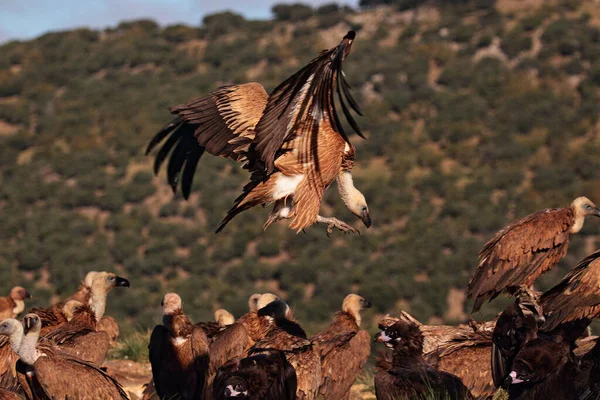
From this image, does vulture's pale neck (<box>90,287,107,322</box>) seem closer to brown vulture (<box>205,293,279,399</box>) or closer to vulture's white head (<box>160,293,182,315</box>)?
vulture's white head (<box>160,293,182,315</box>)

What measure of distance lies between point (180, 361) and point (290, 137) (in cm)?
201

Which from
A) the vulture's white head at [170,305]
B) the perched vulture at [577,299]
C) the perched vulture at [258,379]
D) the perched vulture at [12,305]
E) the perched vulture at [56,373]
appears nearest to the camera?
the perched vulture at [258,379]

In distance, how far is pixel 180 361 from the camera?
7.38m

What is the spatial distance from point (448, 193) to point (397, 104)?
6.41 metres

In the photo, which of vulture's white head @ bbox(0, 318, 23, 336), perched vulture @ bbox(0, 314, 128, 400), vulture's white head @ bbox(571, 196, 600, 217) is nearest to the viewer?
perched vulture @ bbox(0, 314, 128, 400)

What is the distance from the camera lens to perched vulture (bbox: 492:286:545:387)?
237 inches

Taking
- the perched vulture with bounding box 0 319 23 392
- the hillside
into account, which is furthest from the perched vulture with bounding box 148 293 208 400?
the hillside

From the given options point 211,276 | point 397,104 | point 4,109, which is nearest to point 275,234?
point 211,276

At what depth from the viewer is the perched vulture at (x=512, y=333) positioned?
6.01m

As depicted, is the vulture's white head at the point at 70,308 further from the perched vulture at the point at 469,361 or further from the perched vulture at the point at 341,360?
the perched vulture at the point at 469,361

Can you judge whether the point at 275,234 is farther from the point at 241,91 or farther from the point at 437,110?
the point at 241,91

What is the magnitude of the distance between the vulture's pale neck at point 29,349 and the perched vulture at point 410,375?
7.40ft

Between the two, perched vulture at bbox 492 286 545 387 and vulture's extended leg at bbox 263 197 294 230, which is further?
vulture's extended leg at bbox 263 197 294 230

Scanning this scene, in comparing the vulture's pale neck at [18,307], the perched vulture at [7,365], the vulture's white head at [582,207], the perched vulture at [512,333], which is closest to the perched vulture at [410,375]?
the perched vulture at [512,333]
